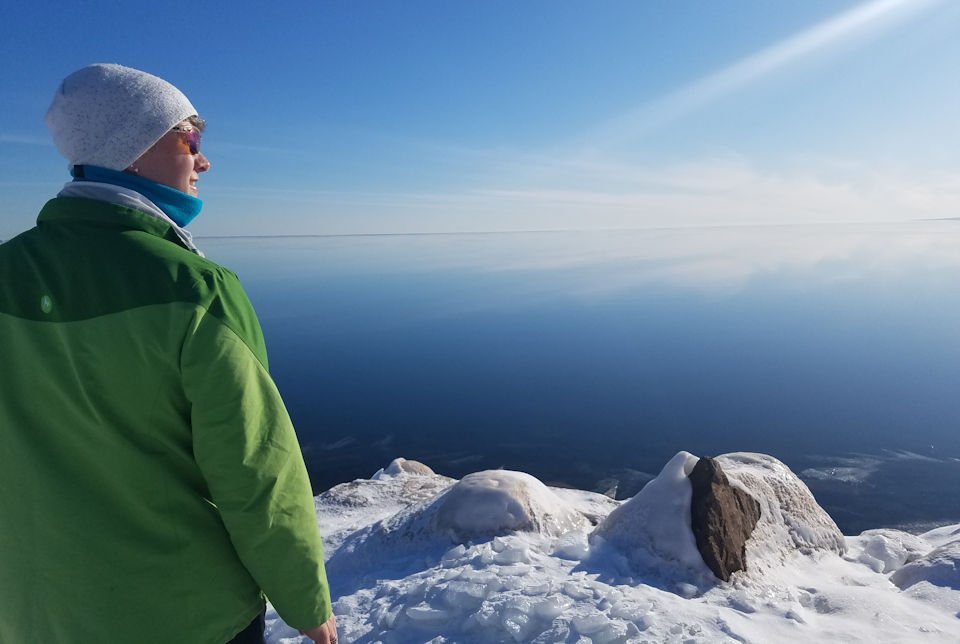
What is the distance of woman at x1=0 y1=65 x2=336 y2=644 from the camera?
63.3 inches

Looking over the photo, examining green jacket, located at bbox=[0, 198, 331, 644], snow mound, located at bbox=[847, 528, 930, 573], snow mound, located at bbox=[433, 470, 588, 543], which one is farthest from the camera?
snow mound, located at bbox=[847, 528, 930, 573]

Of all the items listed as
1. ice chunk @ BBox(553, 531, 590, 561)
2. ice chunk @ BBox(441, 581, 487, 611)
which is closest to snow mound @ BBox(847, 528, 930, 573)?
ice chunk @ BBox(553, 531, 590, 561)

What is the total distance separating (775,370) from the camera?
3262 centimetres

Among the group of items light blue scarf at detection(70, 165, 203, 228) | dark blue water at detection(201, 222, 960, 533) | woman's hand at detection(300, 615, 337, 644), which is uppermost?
light blue scarf at detection(70, 165, 203, 228)

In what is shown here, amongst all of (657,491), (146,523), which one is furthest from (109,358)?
(657,491)

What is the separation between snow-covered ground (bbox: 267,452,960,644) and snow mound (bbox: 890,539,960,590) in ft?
0.06

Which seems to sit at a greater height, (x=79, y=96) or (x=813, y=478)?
(x=79, y=96)

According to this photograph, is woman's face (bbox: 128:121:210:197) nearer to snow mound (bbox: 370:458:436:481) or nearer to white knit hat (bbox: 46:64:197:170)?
white knit hat (bbox: 46:64:197:170)

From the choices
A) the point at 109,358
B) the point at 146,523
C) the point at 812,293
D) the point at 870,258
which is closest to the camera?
the point at 109,358

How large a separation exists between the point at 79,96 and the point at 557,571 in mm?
4875

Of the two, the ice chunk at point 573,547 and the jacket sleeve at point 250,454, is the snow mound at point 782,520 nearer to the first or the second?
the ice chunk at point 573,547

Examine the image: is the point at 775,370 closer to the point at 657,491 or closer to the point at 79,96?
the point at 657,491

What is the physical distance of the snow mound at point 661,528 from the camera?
5.62 metres

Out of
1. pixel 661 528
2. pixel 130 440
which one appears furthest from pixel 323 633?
pixel 661 528
